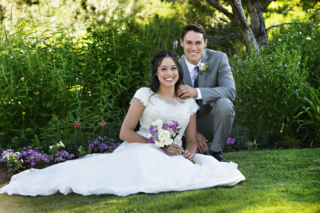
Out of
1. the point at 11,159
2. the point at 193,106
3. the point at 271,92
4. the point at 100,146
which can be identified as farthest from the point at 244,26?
the point at 11,159

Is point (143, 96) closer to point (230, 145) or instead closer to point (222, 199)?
point (222, 199)

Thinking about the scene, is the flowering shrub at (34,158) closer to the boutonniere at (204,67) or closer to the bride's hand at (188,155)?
the bride's hand at (188,155)

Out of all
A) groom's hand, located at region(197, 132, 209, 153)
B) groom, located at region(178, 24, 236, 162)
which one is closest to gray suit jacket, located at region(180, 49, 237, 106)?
groom, located at region(178, 24, 236, 162)

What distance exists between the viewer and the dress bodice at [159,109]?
3451mm

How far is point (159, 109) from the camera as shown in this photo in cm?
346

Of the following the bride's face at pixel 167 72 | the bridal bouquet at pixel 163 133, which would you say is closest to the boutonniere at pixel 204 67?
the bride's face at pixel 167 72

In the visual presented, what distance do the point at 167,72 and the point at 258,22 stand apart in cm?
376

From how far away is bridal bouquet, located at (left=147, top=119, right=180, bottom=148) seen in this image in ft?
10.0

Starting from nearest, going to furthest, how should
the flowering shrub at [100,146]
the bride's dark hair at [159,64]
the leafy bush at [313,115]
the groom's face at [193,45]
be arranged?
the bride's dark hair at [159,64]
the groom's face at [193,45]
the flowering shrub at [100,146]
the leafy bush at [313,115]

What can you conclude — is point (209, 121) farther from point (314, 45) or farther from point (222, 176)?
point (314, 45)

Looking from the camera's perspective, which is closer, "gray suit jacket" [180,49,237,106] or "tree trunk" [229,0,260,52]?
"gray suit jacket" [180,49,237,106]

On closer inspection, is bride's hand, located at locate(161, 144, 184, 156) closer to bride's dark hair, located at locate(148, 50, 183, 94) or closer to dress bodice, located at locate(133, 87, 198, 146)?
dress bodice, located at locate(133, 87, 198, 146)

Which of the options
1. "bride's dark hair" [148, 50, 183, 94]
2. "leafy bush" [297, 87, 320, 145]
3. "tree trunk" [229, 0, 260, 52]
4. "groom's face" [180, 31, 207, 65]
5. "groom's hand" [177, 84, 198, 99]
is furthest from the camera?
"tree trunk" [229, 0, 260, 52]

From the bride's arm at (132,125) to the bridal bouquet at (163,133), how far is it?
0.21 m
